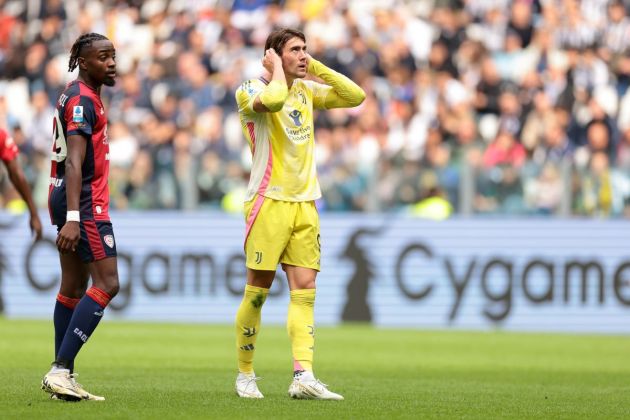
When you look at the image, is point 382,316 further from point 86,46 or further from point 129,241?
point 86,46

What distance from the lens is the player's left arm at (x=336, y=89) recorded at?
347 inches

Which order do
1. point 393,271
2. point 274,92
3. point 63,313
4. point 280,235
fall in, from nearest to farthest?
1. point 274,92
2. point 63,313
3. point 280,235
4. point 393,271

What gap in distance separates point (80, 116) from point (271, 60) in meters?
1.37

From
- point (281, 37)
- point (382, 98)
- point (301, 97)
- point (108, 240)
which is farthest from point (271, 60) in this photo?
point (382, 98)

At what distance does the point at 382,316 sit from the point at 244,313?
9279mm

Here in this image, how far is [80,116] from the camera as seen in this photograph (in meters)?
7.82

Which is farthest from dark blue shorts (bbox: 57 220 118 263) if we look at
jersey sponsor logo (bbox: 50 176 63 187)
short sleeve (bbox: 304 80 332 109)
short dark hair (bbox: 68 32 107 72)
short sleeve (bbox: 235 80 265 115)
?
short sleeve (bbox: 304 80 332 109)

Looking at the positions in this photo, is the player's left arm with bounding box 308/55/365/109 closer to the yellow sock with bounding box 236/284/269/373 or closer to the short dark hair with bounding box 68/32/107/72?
the yellow sock with bounding box 236/284/269/373

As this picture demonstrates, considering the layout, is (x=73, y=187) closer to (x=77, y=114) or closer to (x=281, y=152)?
(x=77, y=114)

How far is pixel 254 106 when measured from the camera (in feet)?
27.2

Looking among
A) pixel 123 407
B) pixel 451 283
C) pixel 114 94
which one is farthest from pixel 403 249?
pixel 123 407

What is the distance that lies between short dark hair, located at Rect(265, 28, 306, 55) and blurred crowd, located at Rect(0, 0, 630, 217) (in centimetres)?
908

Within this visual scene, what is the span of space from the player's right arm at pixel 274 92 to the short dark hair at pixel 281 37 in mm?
107

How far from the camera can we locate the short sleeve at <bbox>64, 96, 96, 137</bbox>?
7820 mm
